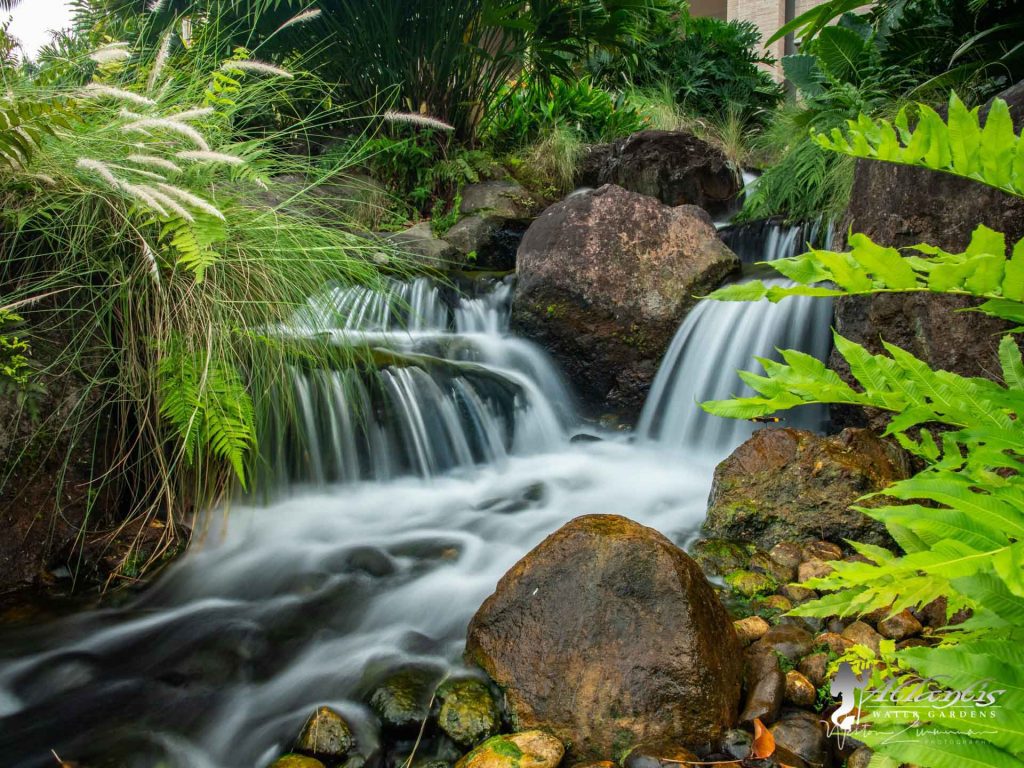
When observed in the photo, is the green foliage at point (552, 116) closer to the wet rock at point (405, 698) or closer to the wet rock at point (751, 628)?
the wet rock at point (751, 628)

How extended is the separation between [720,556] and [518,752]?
4.31 feet

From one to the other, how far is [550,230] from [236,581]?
3.20 m

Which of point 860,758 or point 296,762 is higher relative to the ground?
A: point 860,758

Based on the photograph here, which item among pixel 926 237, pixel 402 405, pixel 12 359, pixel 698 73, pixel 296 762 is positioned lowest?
pixel 296 762

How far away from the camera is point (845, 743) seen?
190 cm

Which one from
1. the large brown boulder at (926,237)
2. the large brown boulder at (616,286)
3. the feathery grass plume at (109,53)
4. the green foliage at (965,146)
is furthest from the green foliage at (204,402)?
the large brown boulder at (926,237)

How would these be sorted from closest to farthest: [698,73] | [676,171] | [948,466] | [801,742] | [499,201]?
[948,466] → [801,742] → [499,201] → [676,171] → [698,73]

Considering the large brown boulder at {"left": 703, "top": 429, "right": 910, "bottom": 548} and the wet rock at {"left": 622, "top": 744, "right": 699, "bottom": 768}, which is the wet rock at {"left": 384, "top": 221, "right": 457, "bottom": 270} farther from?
the wet rock at {"left": 622, "top": 744, "right": 699, "bottom": 768}

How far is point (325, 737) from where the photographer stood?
6.82ft

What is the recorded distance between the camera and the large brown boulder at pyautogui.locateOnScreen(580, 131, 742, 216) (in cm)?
767

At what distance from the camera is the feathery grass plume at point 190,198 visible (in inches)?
92.9

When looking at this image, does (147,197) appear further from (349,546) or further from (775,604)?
(775,604)

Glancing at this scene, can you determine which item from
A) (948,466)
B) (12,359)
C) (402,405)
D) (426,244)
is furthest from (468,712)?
(426,244)

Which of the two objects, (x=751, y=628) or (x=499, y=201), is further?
(x=499, y=201)
